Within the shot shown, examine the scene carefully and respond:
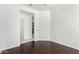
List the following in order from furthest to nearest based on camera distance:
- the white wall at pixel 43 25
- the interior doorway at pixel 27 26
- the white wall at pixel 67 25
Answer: the interior doorway at pixel 27 26 → the white wall at pixel 43 25 → the white wall at pixel 67 25

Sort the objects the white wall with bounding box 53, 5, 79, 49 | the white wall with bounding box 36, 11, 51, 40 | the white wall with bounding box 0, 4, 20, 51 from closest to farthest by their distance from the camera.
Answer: the white wall with bounding box 0, 4, 20, 51, the white wall with bounding box 53, 5, 79, 49, the white wall with bounding box 36, 11, 51, 40

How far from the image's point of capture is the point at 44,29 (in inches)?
278

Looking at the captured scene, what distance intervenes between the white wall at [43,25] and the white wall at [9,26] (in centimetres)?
242

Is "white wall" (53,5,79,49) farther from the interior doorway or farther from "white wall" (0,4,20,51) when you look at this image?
the interior doorway

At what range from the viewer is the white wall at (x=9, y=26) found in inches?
155

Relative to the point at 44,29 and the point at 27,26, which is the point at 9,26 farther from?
the point at 27,26

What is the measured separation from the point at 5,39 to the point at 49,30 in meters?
3.41

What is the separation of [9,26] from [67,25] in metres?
2.64

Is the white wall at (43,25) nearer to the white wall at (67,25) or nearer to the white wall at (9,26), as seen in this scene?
the white wall at (67,25)

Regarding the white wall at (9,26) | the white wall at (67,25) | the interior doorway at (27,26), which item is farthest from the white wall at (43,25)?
the white wall at (9,26)

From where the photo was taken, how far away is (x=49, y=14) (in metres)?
6.93

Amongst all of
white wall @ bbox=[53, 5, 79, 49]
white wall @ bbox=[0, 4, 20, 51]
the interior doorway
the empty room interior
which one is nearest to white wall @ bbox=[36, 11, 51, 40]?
the empty room interior

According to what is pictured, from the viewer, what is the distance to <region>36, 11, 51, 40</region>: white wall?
6.95m

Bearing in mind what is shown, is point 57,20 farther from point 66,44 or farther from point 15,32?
point 15,32
